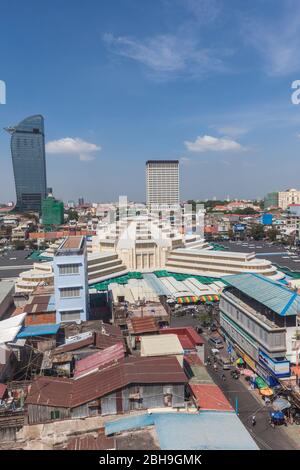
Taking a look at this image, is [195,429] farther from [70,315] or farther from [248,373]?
[70,315]

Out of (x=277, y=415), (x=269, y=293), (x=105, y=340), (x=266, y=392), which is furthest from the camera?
(x=269, y=293)

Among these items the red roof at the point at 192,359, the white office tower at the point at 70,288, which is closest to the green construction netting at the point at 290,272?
the red roof at the point at 192,359

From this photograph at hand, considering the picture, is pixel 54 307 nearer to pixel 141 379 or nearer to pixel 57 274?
pixel 57 274

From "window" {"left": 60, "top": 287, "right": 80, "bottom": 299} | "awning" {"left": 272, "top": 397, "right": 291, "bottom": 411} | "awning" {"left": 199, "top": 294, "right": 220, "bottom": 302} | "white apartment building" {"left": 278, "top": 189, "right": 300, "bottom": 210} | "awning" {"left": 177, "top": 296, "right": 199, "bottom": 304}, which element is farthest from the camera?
"white apartment building" {"left": 278, "top": 189, "right": 300, "bottom": 210}

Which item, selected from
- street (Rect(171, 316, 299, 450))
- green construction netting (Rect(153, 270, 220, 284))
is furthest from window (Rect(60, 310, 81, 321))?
green construction netting (Rect(153, 270, 220, 284))

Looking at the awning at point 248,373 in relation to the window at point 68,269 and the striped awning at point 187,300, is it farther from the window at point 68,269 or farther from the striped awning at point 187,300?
the striped awning at point 187,300

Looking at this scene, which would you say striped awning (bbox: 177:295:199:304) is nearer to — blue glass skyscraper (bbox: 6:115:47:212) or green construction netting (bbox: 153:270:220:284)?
green construction netting (bbox: 153:270:220:284)

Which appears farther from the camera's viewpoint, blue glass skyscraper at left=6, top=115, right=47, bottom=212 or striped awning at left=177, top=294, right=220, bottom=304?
blue glass skyscraper at left=6, top=115, right=47, bottom=212

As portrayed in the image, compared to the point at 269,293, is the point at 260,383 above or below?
below

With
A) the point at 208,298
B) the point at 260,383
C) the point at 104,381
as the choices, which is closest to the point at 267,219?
the point at 208,298
